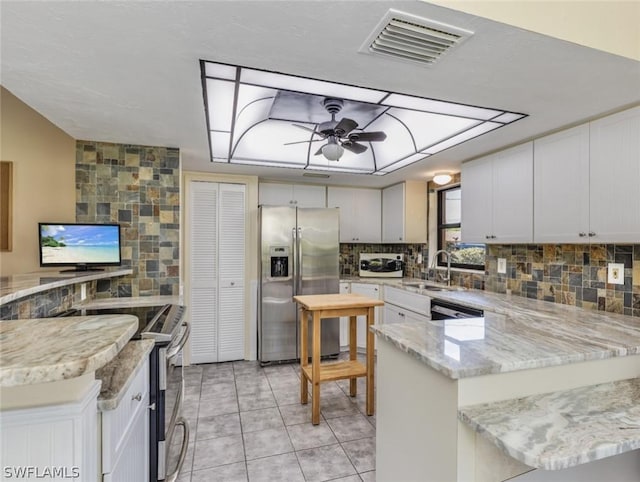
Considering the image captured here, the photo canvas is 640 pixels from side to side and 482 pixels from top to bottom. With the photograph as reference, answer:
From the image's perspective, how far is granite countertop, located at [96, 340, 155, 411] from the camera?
3.50ft

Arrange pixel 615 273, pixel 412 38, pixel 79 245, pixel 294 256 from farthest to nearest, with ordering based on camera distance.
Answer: pixel 294 256 → pixel 79 245 → pixel 615 273 → pixel 412 38

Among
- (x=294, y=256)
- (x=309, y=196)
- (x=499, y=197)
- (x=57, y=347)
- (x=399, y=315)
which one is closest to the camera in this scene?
(x=57, y=347)

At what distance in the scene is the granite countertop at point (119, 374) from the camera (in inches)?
42.0

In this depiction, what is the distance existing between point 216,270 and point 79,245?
163 cm

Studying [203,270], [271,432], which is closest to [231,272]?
[203,270]

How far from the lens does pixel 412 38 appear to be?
1377mm

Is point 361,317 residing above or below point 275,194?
below

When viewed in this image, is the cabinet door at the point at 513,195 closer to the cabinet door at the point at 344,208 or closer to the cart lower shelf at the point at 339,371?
the cart lower shelf at the point at 339,371

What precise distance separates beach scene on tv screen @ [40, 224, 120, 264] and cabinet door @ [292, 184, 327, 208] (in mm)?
2328

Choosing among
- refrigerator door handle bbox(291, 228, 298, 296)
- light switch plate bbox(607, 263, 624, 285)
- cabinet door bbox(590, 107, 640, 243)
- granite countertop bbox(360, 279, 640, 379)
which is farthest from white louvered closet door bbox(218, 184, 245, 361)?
light switch plate bbox(607, 263, 624, 285)

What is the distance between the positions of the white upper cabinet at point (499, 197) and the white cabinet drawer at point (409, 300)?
76 centimetres

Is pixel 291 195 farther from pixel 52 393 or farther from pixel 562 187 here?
pixel 52 393

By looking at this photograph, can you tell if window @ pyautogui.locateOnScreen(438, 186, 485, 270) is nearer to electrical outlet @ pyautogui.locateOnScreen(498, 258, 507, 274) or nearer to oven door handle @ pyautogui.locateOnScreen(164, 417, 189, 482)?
electrical outlet @ pyautogui.locateOnScreen(498, 258, 507, 274)

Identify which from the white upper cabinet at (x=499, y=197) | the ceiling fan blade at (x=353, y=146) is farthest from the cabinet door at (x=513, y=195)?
the ceiling fan blade at (x=353, y=146)
